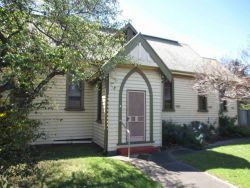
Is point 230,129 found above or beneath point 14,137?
beneath

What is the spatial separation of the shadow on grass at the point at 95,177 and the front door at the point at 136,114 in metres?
2.70

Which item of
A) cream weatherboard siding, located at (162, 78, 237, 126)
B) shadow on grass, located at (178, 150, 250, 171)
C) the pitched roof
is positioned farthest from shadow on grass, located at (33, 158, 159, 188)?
the pitched roof

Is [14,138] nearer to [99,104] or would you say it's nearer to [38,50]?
[38,50]

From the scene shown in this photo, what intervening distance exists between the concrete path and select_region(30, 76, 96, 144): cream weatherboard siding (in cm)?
354

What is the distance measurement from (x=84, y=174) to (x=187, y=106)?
10.1m

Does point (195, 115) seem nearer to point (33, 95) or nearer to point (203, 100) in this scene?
point (203, 100)

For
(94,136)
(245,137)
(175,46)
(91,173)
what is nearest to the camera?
(91,173)

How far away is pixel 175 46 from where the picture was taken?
19.7 metres

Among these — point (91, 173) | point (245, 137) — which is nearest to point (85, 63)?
point (91, 173)

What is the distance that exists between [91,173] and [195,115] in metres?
10.5

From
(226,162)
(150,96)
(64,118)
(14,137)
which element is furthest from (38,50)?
(226,162)

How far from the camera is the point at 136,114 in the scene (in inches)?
392

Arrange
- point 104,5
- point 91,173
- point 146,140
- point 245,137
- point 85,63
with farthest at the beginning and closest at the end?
point 245,137 < point 146,140 < point 104,5 < point 85,63 < point 91,173

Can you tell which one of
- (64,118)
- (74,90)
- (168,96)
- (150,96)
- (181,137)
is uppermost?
(74,90)
